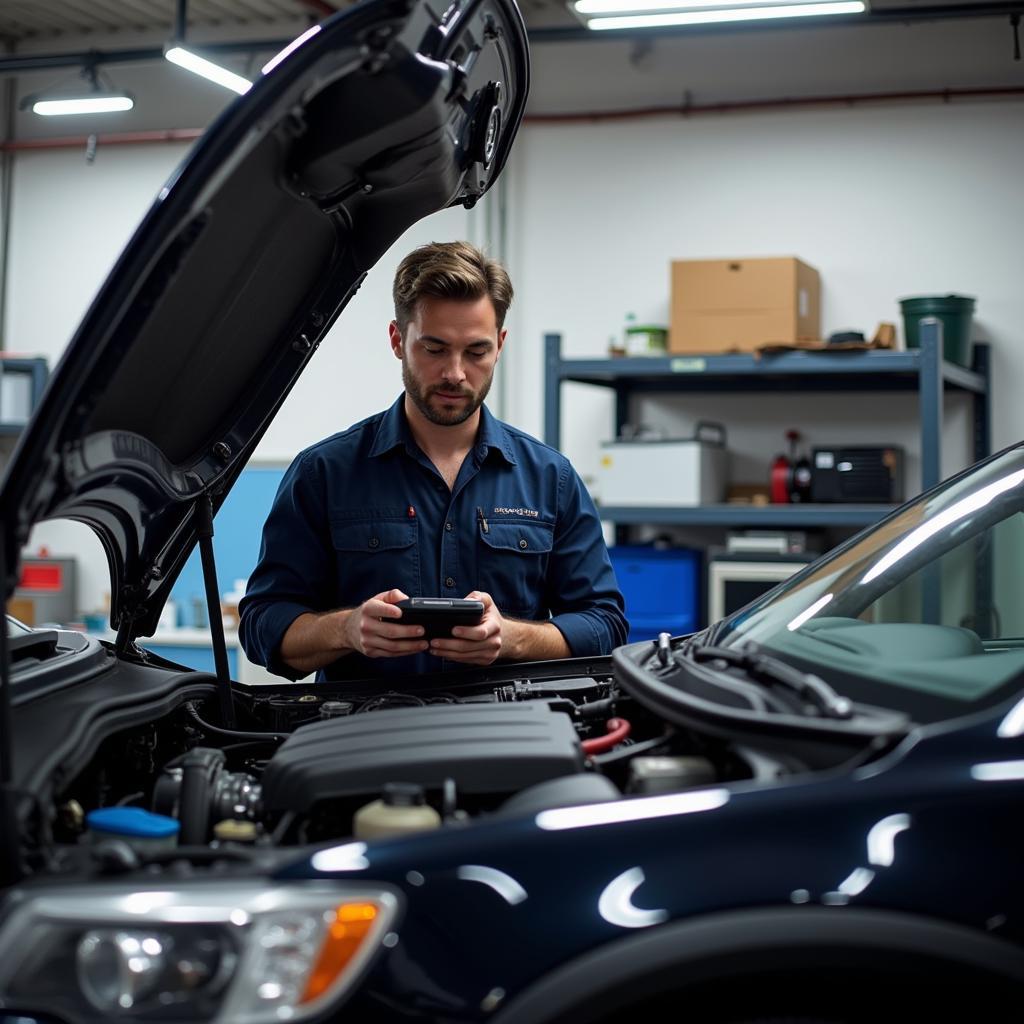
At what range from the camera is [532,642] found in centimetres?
221

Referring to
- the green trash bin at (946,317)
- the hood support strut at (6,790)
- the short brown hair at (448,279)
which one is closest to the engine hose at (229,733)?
the hood support strut at (6,790)

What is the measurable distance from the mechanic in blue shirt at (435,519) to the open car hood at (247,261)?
31cm

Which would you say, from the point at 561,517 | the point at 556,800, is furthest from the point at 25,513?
the point at 561,517

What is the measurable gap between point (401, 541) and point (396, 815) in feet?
3.65

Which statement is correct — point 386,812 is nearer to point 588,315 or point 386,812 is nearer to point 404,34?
point 404,34

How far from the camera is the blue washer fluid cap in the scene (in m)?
1.33

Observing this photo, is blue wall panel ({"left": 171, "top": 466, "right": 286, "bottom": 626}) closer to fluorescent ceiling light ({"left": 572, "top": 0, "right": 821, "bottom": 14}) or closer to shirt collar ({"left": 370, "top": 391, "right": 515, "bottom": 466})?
fluorescent ceiling light ({"left": 572, "top": 0, "right": 821, "bottom": 14})

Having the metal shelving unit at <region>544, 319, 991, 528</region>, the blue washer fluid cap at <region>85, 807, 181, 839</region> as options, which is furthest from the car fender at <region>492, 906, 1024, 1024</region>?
the metal shelving unit at <region>544, 319, 991, 528</region>

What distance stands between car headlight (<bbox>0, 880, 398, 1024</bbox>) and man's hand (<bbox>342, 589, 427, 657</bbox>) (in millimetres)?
857

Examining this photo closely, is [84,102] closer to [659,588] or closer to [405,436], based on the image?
[659,588]

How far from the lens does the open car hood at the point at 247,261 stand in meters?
1.31

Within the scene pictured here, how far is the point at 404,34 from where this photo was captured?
4.64ft

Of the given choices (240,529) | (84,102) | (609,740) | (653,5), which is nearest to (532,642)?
(609,740)

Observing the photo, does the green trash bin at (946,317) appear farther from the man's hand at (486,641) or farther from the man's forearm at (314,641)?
the man's forearm at (314,641)
